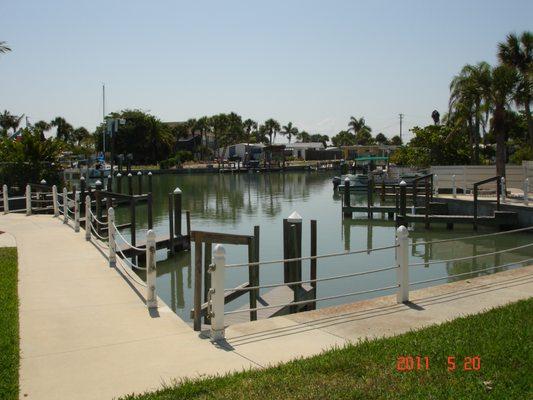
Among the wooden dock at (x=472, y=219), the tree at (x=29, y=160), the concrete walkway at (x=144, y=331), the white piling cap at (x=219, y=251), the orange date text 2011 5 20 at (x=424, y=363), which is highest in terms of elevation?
the tree at (x=29, y=160)

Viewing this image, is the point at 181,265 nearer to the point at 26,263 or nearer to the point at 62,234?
the point at 62,234

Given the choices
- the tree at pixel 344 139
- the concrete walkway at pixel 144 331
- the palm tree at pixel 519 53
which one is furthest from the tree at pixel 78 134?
the concrete walkway at pixel 144 331

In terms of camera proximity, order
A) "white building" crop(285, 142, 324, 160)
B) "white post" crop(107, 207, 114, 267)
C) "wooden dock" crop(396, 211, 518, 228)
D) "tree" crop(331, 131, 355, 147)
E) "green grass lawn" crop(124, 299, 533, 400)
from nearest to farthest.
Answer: "green grass lawn" crop(124, 299, 533, 400), "white post" crop(107, 207, 114, 267), "wooden dock" crop(396, 211, 518, 228), "white building" crop(285, 142, 324, 160), "tree" crop(331, 131, 355, 147)

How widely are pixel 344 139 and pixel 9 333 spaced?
16284cm

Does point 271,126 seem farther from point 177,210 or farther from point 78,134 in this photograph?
point 177,210

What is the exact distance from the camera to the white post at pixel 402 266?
9.20 m

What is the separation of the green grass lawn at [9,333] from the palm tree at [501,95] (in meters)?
24.3

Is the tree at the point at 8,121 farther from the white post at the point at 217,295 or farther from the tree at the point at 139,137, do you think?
the white post at the point at 217,295

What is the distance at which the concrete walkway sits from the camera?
6.28 metres

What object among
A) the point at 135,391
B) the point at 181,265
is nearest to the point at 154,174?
the point at 181,265

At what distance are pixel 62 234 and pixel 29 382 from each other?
12.2 m

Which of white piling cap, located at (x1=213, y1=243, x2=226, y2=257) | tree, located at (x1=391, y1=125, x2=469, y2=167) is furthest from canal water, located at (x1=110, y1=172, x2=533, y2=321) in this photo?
tree, located at (x1=391, y1=125, x2=469, y2=167)

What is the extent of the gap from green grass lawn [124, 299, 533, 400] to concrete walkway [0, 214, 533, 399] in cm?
47

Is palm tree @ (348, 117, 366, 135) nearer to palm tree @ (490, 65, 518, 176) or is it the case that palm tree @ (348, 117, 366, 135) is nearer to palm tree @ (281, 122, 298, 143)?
palm tree @ (281, 122, 298, 143)
